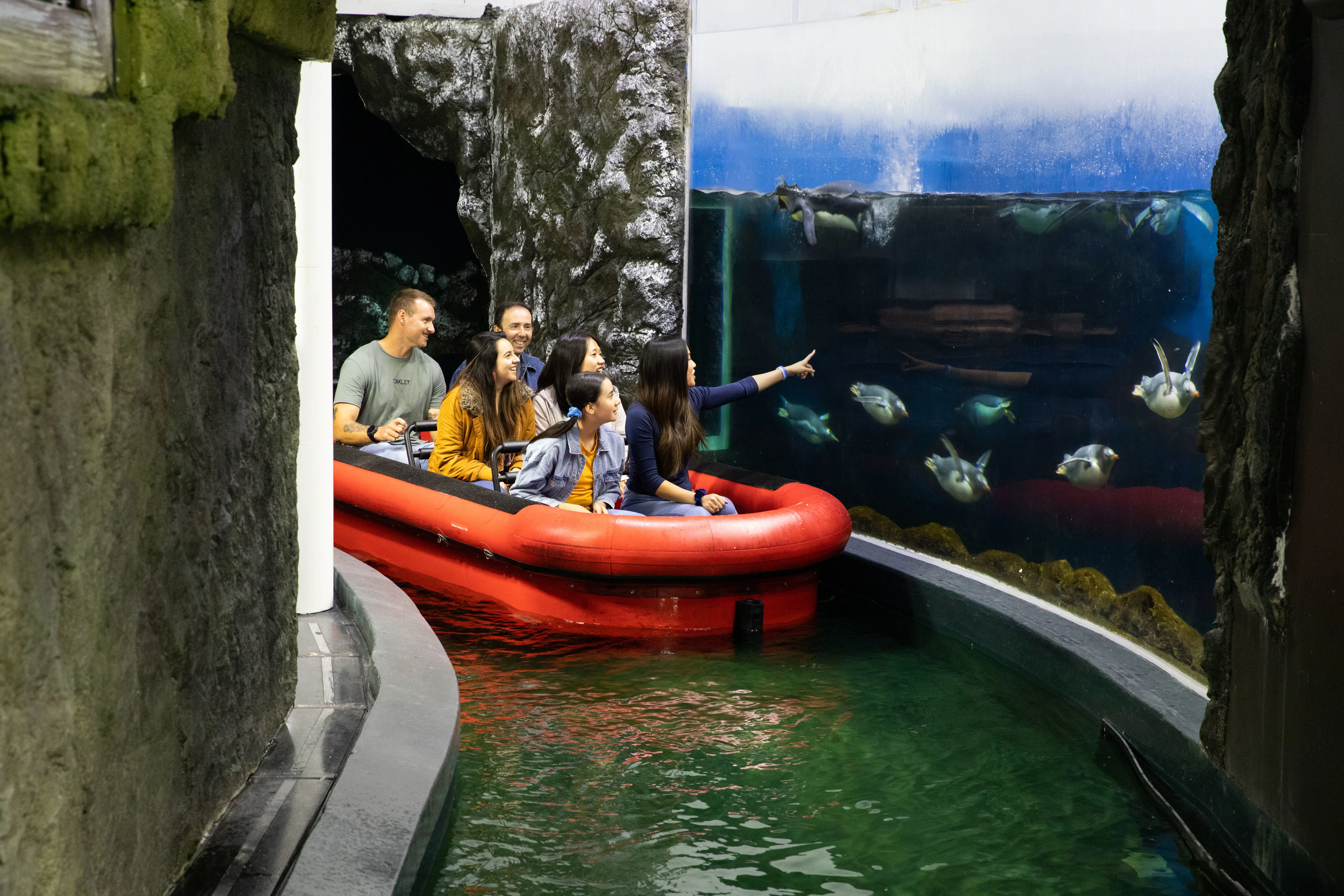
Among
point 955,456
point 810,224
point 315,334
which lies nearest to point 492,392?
point 810,224

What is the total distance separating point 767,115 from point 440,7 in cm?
346

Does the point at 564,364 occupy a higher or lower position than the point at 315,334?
lower

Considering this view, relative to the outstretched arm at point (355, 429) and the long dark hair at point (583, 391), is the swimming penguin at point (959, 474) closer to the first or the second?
the long dark hair at point (583, 391)

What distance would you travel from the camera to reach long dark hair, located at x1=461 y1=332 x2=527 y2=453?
623 cm

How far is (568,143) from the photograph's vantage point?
7.87m

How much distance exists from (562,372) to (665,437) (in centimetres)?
66

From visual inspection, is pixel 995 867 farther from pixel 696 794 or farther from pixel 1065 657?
pixel 1065 657

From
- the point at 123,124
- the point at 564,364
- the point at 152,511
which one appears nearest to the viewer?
the point at 123,124

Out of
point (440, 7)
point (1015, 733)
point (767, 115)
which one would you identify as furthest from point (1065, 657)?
point (440, 7)

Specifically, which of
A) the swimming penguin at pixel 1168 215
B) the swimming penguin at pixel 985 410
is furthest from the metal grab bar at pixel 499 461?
the swimming penguin at pixel 1168 215

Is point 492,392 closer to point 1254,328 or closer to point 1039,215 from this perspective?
point 1039,215

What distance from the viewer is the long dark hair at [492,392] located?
6234 millimetres

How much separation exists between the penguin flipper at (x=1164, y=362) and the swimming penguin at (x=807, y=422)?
7.12 feet

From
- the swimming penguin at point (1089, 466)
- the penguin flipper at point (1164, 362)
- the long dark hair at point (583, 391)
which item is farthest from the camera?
the long dark hair at point (583, 391)
